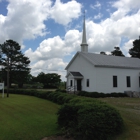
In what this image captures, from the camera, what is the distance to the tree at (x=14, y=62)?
142 ft

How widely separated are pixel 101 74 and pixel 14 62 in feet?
88.7

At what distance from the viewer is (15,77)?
4372 centimetres

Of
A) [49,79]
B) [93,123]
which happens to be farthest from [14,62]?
[93,123]

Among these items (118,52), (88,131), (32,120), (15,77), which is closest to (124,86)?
(32,120)

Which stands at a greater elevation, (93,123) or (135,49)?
(135,49)

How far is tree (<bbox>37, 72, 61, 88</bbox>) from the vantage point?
5372 centimetres

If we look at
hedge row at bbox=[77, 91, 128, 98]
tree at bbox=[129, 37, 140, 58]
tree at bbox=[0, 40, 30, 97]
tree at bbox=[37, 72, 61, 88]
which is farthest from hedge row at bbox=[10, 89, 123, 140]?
tree at bbox=[129, 37, 140, 58]

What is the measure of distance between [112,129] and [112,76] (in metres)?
18.8

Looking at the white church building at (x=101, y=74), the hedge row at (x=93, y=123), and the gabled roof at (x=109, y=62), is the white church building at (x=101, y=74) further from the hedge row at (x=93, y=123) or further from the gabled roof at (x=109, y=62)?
the hedge row at (x=93, y=123)

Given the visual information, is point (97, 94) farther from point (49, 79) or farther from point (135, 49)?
point (135, 49)

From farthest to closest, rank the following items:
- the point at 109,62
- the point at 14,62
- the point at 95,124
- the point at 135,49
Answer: the point at 135,49, the point at 14,62, the point at 109,62, the point at 95,124

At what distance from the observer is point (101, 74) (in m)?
23.5

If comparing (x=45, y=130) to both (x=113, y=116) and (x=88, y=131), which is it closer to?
(x=88, y=131)

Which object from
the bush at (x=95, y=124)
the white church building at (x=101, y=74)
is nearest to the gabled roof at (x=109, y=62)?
the white church building at (x=101, y=74)
